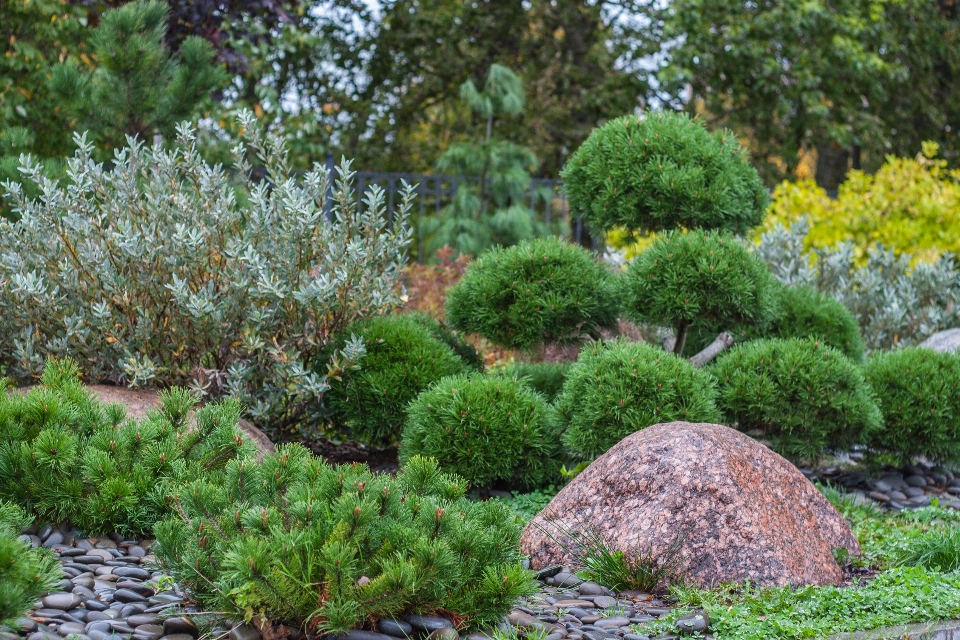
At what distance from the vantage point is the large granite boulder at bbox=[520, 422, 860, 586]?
3576mm

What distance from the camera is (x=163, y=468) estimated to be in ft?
11.7

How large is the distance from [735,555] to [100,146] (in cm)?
667

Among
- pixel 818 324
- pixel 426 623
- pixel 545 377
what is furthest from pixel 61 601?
pixel 818 324

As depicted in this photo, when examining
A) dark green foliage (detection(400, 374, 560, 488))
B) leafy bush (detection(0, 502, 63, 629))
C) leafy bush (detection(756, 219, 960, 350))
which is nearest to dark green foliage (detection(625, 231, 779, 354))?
dark green foliage (detection(400, 374, 560, 488))

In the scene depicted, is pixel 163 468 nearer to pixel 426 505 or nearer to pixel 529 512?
pixel 426 505

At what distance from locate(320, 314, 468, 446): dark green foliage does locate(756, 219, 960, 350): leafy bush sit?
3197mm

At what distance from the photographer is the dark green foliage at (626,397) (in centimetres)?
468

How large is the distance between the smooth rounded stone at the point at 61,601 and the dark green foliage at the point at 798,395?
10.7 ft

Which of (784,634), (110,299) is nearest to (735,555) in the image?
(784,634)

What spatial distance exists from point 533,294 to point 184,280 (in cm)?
178

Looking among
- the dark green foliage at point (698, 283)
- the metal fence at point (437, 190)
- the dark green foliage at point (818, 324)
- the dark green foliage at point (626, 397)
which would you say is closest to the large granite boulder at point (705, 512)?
the dark green foliage at point (626, 397)

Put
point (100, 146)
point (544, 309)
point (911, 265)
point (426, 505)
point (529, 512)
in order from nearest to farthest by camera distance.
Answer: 1. point (426, 505)
2. point (529, 512)
3. point (544, 309)
4. point (100, 146)
5. point (911, 265)

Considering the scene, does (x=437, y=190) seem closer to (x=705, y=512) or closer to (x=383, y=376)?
(x=383, y=376)

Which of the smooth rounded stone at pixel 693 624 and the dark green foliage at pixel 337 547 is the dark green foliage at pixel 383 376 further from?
the smooth rounded stone at pixel 693 624
